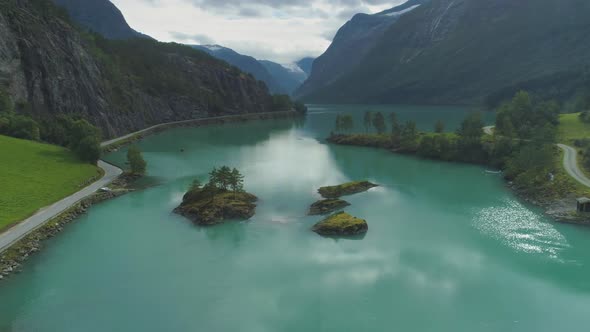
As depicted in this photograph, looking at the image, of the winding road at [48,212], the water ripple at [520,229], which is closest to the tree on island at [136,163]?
the winding road at [48,212]

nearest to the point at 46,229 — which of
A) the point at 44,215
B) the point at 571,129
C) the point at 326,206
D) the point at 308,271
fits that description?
the point at 44,215

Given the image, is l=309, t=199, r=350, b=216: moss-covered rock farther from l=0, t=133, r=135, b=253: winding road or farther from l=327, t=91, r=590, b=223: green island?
l=0, t=133, r=135, b=253: winding road

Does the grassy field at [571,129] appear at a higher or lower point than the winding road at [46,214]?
higher

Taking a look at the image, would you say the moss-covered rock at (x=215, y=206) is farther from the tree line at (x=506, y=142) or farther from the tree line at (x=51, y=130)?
the tree line at (x=506, y=142)

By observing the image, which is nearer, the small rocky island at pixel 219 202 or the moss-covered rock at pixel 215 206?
the moss-covered rock at pixel 215 206

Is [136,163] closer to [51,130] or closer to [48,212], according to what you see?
[48,212]

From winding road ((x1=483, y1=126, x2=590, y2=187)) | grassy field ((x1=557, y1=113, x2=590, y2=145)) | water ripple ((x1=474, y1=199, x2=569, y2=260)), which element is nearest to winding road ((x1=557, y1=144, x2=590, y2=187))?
winding road ((x1=483, y1=126, x2=590, y2=187))
